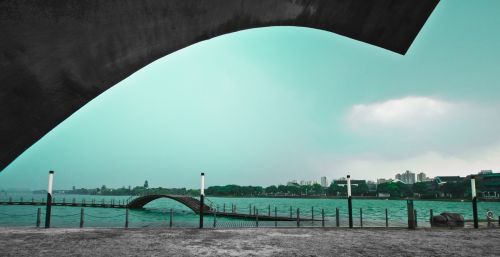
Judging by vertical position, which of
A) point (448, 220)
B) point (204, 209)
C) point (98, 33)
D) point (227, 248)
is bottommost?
point (204, 209)

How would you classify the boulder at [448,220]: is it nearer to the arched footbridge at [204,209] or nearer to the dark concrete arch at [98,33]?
the arched footbridge at [204,209]

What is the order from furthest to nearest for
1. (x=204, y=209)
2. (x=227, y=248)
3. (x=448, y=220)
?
1. (x=204, y=209)
2. (x=448, y=220)
3. (x=227, y=248)

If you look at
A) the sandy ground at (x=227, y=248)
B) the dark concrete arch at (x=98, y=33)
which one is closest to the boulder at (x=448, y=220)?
the sandy ground at (x=227, y=248)

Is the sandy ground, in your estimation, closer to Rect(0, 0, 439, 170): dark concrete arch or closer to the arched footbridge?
Rect(0, 0, 439, 170): dark concrete arch

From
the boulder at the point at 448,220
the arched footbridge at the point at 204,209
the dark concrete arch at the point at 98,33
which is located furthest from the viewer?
the arched footbridge at the point at 204,209

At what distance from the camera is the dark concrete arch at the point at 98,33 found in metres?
1.44

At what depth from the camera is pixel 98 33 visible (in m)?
1.68

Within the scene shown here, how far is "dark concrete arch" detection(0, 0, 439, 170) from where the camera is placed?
1.44m

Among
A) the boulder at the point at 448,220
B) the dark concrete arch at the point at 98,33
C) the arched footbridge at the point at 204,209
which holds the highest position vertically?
the dark concrete arch at the point at 98,33

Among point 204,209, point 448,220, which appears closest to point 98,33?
point 448,220

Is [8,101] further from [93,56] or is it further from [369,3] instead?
[369,3]

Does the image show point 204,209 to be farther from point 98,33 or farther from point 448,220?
point 98,33

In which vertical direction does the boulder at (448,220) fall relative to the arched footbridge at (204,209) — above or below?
above

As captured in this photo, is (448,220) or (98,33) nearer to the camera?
(98,33)
